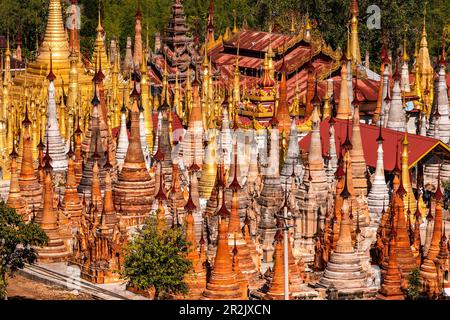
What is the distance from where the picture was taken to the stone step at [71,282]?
157ft

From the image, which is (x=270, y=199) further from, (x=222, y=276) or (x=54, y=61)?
(x=54, y=61)

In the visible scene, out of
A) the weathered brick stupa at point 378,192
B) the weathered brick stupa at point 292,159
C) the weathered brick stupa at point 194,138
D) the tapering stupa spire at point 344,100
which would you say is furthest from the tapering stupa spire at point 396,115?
the weathered brick stupa at point 292,159

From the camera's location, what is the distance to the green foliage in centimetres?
4597

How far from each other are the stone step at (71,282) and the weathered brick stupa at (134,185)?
2.27 meters

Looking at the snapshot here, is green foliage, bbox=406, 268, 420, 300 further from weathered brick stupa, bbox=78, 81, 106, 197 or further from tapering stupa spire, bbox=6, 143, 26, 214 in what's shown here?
tapering stupa spire, bbox=6, 143, 26, 214

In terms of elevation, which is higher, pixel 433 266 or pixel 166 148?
pixel 166 148

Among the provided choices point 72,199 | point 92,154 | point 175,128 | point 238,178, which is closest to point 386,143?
point 175,128

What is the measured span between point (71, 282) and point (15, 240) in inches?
85.3

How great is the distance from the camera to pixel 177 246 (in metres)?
46.2

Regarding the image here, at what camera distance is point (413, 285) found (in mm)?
46250

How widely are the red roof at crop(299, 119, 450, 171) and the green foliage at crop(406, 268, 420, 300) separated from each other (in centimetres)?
1201

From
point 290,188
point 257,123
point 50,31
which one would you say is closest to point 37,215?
point 290,188

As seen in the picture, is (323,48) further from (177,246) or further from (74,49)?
(177,246)
